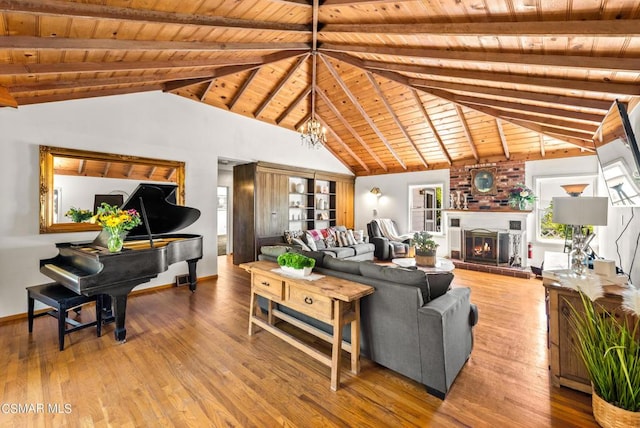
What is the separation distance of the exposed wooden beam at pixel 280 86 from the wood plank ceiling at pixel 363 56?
4 cm

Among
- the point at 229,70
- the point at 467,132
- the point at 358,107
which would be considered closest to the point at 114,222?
the point at 229,70

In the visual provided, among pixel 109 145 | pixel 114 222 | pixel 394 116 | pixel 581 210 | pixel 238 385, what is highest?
pixel 394 116

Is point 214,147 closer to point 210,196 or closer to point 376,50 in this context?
point 210,196

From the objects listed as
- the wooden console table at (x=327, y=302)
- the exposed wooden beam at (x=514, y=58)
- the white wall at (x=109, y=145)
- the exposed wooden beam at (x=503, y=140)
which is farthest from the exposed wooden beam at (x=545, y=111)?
the white wall at (x=109, y=145)

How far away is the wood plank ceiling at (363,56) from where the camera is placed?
6.98ft

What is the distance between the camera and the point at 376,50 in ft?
11.3

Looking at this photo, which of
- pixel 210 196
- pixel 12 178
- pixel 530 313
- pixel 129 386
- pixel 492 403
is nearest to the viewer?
pixel 492 403

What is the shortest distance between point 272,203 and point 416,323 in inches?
201

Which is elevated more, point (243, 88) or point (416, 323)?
point (243, 88)

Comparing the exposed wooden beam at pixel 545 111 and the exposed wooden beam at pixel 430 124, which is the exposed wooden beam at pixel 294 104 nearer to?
the exposed wooden beam at pixel 430 124

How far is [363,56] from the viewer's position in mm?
4148

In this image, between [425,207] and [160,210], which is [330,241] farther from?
[160,210]

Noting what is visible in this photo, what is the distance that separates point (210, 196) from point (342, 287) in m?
4.03

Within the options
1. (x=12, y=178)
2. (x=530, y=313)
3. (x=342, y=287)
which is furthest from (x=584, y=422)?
(x=12, y=178)
